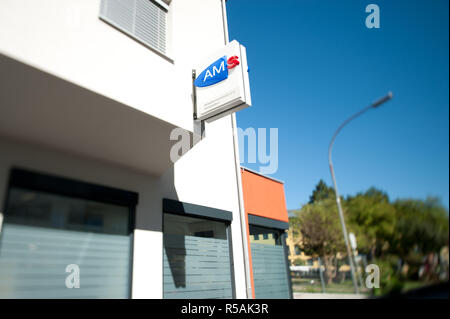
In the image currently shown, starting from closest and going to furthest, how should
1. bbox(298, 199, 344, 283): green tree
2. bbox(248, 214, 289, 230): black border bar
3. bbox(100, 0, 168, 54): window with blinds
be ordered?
bbox(100, 0, 168, 54): window with blinds < bbox(248, 214, 289, 230): black border bar < bbox(298, 199, 344, 283): green tree

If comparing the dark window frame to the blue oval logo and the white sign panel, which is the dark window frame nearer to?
the white sign panel

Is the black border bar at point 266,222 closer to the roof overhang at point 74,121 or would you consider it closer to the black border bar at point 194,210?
the black border bar at point 194,210

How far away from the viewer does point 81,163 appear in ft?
12.2

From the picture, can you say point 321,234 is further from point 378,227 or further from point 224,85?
point 224,85

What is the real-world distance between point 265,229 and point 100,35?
22.3 ft

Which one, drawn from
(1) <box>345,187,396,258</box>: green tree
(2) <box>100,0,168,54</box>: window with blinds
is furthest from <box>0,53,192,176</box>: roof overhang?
(1) <box>345,187,396,258</box>: green tree

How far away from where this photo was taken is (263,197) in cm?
814

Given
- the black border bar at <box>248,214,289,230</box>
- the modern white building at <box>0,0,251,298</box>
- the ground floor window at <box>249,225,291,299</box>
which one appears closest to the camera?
the modern white building at <box>0,0,251,298</box>

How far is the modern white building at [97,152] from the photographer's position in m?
2.52

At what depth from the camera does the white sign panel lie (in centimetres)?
377

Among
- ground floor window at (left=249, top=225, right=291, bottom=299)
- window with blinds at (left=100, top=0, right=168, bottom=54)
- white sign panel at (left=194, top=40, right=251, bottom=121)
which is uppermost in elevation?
window with blinds at (left=100, top=0, right=168, bottom=54)

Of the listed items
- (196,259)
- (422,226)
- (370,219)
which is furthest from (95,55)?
(370,219)
